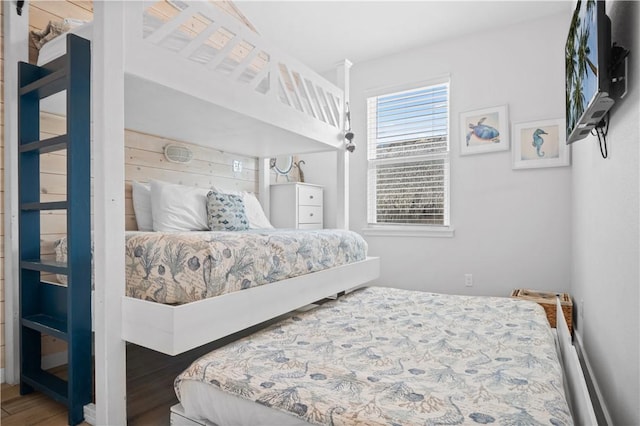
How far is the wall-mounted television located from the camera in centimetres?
112

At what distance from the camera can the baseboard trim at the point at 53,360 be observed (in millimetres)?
2014

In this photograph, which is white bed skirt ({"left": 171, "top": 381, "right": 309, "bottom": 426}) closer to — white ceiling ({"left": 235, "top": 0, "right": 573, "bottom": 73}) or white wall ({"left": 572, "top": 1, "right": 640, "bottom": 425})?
white wall ({"left": 572, "top": 1, "right": 640, "bottom": 425})

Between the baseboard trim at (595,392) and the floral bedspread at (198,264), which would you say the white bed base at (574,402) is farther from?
the floral bedspread at (198,264)

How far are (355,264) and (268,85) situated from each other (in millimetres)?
1278

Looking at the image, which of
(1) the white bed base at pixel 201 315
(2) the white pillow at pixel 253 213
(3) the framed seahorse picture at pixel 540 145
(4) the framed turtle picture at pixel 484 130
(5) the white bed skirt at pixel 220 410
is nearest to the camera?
(5) the white bed skirt at pixel 220 410

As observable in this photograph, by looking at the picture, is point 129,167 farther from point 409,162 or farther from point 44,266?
point 409,162

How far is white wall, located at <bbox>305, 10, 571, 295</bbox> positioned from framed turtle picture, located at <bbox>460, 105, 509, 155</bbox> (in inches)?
2.7

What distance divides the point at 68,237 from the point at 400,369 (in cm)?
134

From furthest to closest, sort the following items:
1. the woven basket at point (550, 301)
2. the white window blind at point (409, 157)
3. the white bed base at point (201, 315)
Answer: the white window blind at point (409, 157), the woven basket at point (550, 301), the white bed base at point (201, 315)

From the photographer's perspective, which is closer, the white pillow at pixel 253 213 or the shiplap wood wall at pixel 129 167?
the shiplap wood wall at pixel 129 167

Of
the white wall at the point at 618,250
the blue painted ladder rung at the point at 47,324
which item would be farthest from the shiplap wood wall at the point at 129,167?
the white wall at the point at 618,250

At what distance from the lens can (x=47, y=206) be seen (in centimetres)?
159

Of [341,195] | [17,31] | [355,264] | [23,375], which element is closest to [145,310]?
[23,375]

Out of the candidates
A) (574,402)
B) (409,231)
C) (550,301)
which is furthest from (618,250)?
(409,231)
